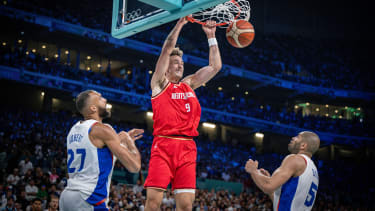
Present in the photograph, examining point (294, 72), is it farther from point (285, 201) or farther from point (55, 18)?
point (285, 201)

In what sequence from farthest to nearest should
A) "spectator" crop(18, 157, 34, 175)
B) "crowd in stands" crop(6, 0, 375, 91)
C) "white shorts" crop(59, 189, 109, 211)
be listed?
"crowd in stands" crop(6, 0, 375, 91), "spectator" crop(18, 157, 34, 175), "white shorts" crop(59, 189, 109, 211)

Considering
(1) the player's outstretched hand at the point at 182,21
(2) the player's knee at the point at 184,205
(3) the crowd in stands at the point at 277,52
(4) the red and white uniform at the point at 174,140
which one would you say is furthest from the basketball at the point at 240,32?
(3) the crowd in stands at the point at 277,52

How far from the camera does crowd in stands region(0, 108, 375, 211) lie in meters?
11.0

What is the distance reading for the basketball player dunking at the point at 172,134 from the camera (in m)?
4.25

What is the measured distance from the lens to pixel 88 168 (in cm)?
342

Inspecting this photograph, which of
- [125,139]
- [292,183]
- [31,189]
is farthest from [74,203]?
[31,189]

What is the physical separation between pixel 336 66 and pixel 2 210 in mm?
29853

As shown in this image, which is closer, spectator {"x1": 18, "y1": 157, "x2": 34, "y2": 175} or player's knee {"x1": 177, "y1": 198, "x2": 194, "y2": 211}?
player's knee {"x1": 177, "y1": 198, "x2": 194, "y2": 211}

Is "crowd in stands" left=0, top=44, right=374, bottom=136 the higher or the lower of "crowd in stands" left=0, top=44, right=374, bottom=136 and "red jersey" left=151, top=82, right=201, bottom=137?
the higher

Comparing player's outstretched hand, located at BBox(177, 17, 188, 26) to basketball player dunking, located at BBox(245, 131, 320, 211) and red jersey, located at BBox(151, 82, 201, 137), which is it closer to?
red jersey, located at BBox(151, 82, 201, 137)

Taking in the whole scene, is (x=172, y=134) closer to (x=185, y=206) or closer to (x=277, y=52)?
(x=185, y=206)

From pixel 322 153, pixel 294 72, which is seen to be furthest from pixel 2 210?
pixel 322 153

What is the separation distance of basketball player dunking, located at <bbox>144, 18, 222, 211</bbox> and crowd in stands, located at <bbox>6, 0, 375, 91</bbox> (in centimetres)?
1951

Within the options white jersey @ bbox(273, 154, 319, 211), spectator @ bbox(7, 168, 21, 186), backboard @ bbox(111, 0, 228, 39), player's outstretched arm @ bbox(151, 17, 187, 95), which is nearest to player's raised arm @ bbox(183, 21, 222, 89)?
player's outstretched arm @ bbox(151, 17, 187, 95)
